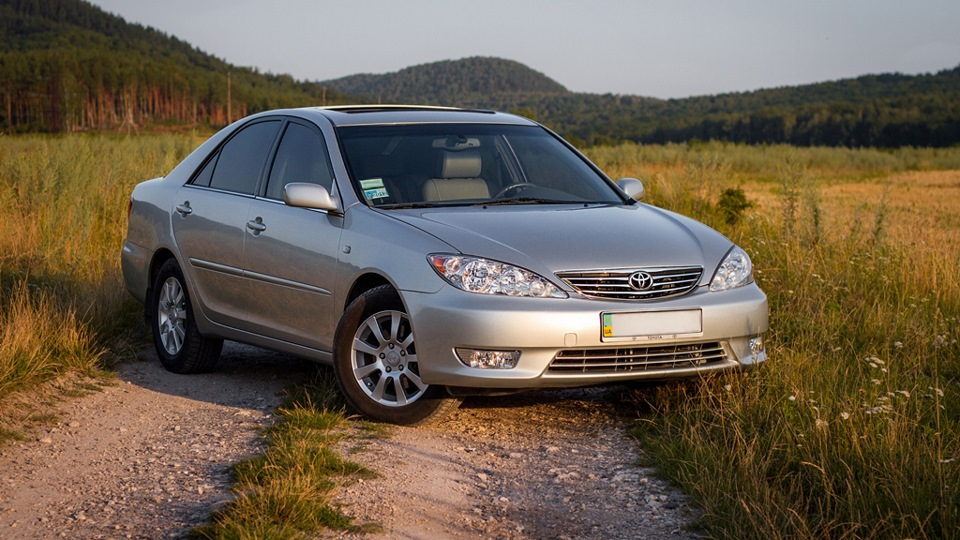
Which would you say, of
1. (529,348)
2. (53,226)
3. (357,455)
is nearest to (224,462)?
(357,455)

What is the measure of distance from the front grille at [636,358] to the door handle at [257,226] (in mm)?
2176

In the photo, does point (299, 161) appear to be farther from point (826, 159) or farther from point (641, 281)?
point (826, 159)

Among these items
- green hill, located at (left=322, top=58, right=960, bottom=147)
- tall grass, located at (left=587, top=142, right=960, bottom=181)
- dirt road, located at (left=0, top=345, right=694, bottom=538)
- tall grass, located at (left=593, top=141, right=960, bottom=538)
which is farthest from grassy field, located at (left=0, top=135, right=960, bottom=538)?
green hill, located at (left=322, top=58, right=960, bottom=147)

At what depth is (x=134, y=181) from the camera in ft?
51.2

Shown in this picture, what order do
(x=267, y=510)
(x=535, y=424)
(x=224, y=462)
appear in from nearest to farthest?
(x=267, y=510) → (x=224, y=462) → (x=535, y=424)

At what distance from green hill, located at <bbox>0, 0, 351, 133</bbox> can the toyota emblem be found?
6223 cm

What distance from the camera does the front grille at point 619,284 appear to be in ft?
17.5

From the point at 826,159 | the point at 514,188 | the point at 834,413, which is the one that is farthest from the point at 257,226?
the point at 826,159

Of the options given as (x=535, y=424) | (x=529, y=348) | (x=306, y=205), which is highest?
(x=306, y=205)

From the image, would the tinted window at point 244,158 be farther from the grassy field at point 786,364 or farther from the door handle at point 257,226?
the grassy field at point 786,364

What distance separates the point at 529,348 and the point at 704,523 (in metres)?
1.26

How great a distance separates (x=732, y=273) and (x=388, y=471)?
2086mm

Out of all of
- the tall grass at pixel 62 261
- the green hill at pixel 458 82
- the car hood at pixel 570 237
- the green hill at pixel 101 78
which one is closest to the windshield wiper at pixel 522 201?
the car hood at pixel 570 237

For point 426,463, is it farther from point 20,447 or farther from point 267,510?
point 20,447
